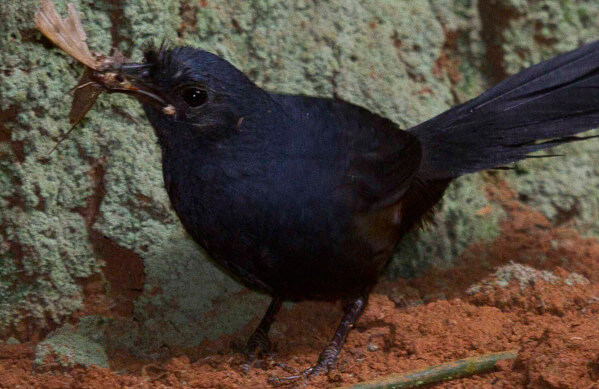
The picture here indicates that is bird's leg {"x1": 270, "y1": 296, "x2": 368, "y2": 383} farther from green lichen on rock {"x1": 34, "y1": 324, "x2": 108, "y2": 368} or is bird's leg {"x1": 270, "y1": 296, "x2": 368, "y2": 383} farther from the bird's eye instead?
the bird's eye

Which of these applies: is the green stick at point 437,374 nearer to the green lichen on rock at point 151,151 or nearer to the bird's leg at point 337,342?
the bird's leg at point 337,342

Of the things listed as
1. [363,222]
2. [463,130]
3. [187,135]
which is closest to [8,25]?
[187,135]

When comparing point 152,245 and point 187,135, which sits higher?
point 187,135

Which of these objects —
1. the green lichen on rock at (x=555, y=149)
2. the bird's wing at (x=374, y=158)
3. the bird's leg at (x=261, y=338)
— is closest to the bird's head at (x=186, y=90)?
the bird's wing at (x=374, y=158)

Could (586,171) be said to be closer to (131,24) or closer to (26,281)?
(131,24)

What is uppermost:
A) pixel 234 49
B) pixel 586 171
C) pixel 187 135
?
pixel 586 171

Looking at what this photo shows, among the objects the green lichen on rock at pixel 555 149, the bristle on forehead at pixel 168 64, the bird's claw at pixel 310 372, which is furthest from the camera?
the green lichen on rock at pixel 555 149

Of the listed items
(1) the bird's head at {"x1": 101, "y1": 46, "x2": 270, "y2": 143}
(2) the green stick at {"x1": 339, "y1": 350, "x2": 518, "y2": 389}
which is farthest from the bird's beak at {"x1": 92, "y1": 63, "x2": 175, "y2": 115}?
(2) the green stick at {"x1": 339, "y1": 350, "x2": 518, "y2": 389}
